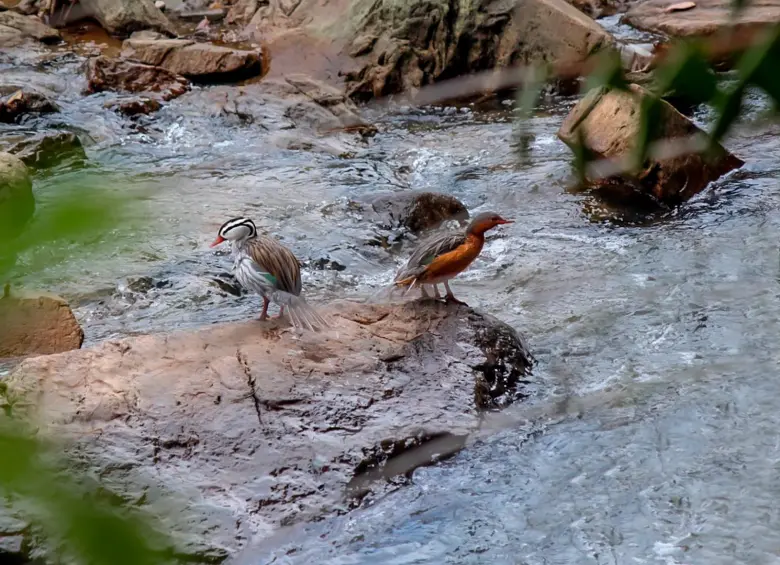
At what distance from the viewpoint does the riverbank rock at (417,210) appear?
827 centimetres

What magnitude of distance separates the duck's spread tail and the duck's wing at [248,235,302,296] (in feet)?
0.16

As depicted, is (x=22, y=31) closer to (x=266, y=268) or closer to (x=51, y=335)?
(x=51, y=335)

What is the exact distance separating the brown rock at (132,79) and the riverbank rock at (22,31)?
2082mm

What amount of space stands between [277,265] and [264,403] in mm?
1192

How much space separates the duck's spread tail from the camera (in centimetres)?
522

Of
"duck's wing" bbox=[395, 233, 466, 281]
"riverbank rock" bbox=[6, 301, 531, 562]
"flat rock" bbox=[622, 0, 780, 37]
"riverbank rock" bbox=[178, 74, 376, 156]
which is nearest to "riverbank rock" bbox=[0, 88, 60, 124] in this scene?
"riverbank rock" bbox=[178, 74, 376, 156]

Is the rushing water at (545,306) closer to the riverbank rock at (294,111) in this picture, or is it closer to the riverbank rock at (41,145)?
the riverbank rock at (294,111)

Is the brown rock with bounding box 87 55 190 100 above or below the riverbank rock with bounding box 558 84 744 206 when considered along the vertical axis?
below

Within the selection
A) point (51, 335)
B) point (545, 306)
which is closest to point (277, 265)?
point (51, 335)

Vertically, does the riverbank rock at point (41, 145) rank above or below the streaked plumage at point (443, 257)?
below

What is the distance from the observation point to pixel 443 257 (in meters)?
5.59

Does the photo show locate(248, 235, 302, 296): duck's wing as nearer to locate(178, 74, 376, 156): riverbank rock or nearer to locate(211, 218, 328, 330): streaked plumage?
locate(211, 218, 328, 330): streaked plumage

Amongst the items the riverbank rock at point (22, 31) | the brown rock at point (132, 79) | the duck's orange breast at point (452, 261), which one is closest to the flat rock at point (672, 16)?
the brown rock at point (132, 79)

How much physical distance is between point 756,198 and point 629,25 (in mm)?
6111
